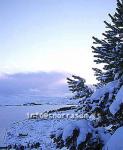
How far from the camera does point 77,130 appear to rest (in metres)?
4.75

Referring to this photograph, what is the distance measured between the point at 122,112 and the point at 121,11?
310cm

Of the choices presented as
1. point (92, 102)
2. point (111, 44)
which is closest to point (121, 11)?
point (111, 44)

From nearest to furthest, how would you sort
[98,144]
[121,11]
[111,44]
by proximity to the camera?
[98,144], [121,11], [111,44]

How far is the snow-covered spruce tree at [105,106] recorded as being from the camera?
469 cm

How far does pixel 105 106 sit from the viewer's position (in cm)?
591

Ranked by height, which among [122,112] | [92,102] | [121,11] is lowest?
[122,112]

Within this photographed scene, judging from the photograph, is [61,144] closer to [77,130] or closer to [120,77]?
[77,130]

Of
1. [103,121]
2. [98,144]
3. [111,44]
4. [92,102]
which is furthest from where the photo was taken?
[111,44]

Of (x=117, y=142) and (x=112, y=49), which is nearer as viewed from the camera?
(x=117, y=142)

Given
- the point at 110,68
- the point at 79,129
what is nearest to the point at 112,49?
the point at 110,68

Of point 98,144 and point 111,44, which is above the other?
point 111,44

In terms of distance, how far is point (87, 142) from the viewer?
484 centimetres

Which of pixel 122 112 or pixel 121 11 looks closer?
pixel 122 112

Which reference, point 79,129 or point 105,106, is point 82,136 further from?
point 105,106
